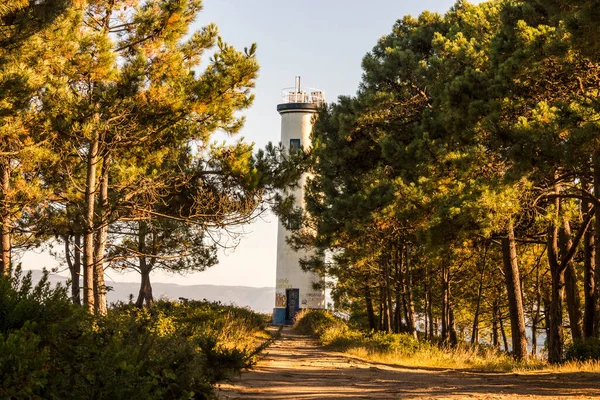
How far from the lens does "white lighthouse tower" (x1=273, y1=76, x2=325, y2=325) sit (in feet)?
152

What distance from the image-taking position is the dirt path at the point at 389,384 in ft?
30.7

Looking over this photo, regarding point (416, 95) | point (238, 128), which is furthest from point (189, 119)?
point (416, 95)

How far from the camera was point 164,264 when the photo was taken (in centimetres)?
2828

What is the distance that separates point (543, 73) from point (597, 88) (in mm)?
1109

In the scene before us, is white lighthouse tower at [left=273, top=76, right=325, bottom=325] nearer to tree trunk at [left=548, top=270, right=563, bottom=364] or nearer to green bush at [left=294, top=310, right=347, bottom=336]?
green bush at [left=294, top=310, right=347, bottom=336]

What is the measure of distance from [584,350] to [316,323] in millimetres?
19190

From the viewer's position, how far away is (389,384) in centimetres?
1122

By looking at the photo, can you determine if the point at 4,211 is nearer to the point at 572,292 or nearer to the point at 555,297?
the point at 555,297

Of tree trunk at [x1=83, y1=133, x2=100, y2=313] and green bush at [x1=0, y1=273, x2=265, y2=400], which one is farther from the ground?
tree trunk at [x1=83, y1=133, x2=100, y2=313]

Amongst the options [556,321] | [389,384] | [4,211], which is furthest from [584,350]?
[4,211]

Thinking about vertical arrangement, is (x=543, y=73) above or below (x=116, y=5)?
below

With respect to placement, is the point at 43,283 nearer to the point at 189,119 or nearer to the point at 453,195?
the point at 189,119

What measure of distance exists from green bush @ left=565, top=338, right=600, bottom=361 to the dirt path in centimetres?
226

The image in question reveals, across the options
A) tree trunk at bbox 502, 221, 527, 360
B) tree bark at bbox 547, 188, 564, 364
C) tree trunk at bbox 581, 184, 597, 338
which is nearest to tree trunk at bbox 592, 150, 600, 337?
tree trunk at bbox 581, 184, 597, 338
